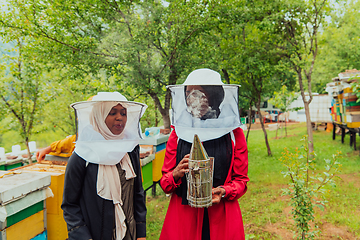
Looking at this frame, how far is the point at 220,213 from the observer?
177cm

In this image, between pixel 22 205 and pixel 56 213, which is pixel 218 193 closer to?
pixel 22 205

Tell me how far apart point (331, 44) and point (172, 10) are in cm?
1584

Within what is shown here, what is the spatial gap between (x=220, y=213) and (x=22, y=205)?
5.63ft

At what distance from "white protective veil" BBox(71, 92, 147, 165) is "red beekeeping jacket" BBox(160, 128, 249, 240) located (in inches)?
16.9

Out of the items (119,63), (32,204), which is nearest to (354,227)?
(32,204)

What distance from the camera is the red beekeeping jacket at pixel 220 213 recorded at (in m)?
1.73

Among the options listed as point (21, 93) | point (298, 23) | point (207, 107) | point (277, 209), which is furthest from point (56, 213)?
point (298, 23)

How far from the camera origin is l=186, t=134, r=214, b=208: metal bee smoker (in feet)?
4.88

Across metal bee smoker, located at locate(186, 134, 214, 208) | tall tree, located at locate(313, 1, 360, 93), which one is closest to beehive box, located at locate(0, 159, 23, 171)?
metal bee smoker, located at locate(186, 134, 214, 208)

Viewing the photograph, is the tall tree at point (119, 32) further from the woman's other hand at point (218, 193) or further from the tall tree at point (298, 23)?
the woman's other hand at point (218, 193)

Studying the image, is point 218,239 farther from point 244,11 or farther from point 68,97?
point 68,97

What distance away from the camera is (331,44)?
16.5 meters

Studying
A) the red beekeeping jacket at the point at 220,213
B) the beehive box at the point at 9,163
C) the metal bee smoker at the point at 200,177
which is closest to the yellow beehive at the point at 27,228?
the red beekeeping jacket at the point at 220,213

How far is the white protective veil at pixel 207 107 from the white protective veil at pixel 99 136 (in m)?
0.48
